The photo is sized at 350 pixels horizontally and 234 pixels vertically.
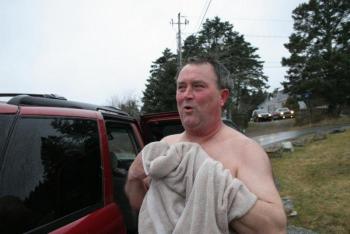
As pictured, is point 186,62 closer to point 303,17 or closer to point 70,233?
point 70,233

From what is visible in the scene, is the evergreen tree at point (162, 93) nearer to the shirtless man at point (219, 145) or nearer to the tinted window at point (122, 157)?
the tinted window at point (122, 157)

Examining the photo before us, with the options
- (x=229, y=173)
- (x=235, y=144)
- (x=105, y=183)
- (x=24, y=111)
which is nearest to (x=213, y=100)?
(x=235, y=144)

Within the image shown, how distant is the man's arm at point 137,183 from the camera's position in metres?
2.25

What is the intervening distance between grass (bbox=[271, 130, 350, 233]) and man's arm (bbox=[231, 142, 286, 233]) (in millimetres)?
4977

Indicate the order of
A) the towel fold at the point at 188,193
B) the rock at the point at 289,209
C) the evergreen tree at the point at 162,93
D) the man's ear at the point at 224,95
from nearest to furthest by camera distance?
the towel fold at the point at 188,193
the man's ear at the point at 224,95
the rock at the point at 289,209
the evergreen tree at the point at 162,93

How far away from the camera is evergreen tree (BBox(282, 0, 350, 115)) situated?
4166 centimetres

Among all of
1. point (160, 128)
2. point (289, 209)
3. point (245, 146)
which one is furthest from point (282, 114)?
point (245, 146)

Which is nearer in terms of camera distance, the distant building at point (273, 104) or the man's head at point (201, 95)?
the man's head at point (201, 95)

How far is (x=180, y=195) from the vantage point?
2.00 m

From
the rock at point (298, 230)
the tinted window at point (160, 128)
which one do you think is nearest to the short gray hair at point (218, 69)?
the tinted window at point (160, 128)

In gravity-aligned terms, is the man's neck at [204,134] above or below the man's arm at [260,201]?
above

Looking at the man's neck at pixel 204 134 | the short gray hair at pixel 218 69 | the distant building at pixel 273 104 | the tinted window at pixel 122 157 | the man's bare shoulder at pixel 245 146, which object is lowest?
the distant building at pixel 273 104

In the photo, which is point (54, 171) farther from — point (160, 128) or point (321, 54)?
point (321, 54)

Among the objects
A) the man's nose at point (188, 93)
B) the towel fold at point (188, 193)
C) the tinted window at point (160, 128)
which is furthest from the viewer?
the tinted window at point (160, 128)
